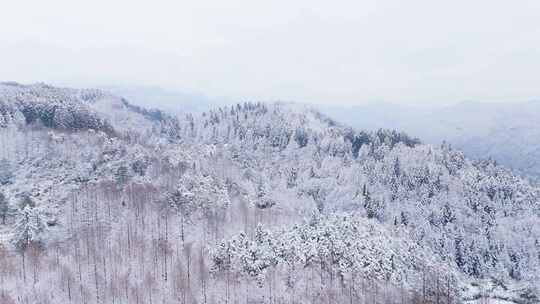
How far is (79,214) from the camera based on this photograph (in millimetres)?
153625

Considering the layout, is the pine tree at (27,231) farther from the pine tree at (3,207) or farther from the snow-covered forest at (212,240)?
the pine tree at (3,207)

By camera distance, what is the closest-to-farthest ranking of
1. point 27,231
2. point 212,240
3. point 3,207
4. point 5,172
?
point 27,231 < point 212,240 < point 3,207 < point 5,172

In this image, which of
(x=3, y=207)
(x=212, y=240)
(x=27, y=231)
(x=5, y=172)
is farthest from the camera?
(x=5, y=172)

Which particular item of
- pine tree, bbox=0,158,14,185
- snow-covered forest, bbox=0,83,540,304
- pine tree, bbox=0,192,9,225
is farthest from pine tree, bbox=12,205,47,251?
pine tree, bbox=0,158,14,185

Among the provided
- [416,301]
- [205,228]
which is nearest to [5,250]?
[205,228]

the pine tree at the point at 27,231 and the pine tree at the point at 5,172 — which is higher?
the pine tree at the point at 5,172

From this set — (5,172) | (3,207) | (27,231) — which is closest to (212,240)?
(27,231)

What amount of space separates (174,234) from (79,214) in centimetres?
3116

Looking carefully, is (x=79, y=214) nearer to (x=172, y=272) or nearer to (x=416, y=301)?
(x=172, y=272)

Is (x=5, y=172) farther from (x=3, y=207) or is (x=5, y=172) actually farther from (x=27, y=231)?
(x=27, y=231)

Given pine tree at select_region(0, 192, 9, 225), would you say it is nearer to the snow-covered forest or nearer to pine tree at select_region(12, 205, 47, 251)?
the snow-covered forest

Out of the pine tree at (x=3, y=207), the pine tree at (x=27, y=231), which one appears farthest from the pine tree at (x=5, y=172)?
the pine tree at (x=27, y=231)

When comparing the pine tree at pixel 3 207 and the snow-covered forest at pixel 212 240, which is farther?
the pine tree at pixel 3 207

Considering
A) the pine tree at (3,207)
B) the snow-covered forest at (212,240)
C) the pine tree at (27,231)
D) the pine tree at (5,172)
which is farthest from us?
the pine tree at (5,172)
